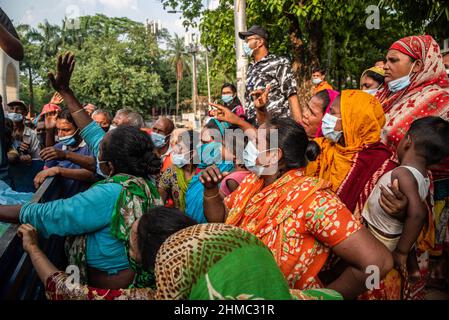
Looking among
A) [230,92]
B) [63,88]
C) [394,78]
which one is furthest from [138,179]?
[230,92]

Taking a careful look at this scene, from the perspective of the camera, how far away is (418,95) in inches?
124

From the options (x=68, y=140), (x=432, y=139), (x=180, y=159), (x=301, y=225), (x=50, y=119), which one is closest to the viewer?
(x=301, y=225)

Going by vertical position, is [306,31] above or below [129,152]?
above

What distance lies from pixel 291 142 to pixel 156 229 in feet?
2.97

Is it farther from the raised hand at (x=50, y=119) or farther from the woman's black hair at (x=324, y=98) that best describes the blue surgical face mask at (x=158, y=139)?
the woman's black hair at (x=324, y=98)

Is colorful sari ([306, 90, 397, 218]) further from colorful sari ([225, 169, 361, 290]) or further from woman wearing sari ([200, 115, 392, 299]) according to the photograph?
colorful sari ([225, 169, 361, 290])

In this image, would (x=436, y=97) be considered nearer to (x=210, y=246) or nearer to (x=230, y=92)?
(x=210, y=246)

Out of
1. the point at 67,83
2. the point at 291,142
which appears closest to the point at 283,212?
the point at 291,142

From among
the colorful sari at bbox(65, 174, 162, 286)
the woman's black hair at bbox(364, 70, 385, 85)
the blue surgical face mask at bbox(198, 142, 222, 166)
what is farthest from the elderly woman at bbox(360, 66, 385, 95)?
the colorful sari at bbox(65, 174, 162, 286)

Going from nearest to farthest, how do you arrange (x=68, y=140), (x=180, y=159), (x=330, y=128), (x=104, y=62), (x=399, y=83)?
(x=330, y=128) → (x=399, y=83) → (x=180, y=159) → (x=68, y=140) → (x=104, y=62)

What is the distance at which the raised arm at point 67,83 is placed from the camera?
3025mm

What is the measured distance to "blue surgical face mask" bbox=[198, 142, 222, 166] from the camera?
3.75 m

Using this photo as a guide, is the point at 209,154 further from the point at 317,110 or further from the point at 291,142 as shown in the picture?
the point at 291,142

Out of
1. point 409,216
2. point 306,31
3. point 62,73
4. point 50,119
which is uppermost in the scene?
point 306,31
